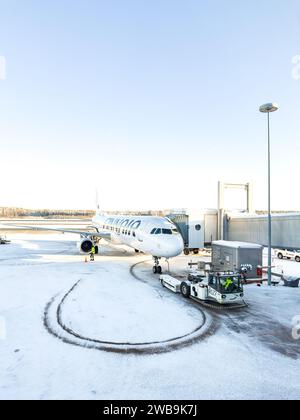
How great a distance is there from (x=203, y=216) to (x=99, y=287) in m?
20.0

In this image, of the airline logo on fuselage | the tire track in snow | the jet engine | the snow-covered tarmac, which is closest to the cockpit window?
the airline logo on fuselage

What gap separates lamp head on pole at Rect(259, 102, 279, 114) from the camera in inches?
728

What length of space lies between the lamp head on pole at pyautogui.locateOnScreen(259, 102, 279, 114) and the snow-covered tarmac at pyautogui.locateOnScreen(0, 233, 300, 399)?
1284cm

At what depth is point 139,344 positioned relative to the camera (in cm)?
986

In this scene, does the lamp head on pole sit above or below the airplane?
above

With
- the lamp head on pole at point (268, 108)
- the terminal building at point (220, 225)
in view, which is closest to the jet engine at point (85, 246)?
the terminal building at point (220, 225)

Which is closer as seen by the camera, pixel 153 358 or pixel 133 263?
pixel 153 358

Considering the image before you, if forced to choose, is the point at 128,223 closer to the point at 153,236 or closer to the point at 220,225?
the point at 153,236

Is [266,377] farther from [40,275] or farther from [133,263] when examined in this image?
[133,263]

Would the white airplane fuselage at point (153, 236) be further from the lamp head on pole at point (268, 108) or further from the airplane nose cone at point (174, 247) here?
the lamp head on pole at point (268, 108)

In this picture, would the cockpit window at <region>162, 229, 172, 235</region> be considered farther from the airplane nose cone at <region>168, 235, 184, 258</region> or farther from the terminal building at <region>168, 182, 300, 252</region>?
the terminal building at <region>168, 182, 300, 252</region>

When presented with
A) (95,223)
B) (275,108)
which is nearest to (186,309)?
(275,108)

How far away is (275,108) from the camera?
61.0 feet

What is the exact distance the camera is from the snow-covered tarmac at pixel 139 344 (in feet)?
24.0
